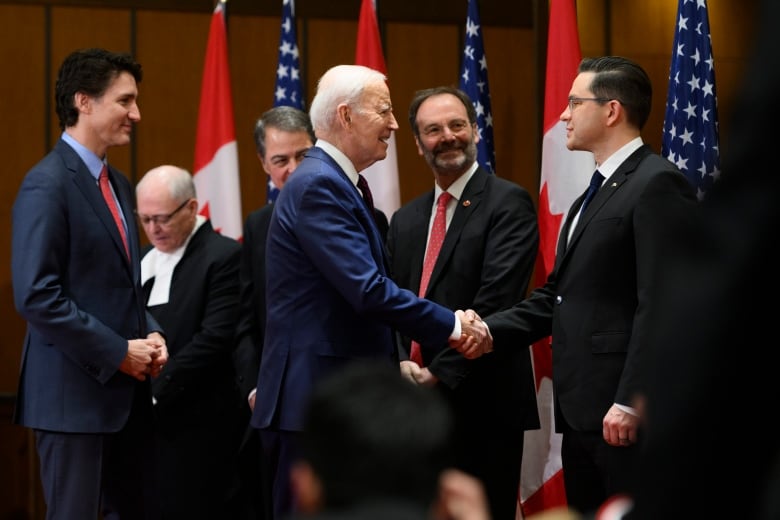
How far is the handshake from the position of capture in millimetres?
3336

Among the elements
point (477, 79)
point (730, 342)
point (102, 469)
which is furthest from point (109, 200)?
point (730, 342)

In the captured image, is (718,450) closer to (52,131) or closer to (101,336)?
(101,336)

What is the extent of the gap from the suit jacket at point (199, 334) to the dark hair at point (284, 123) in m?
0.49

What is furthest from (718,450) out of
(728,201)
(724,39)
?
(724,39)

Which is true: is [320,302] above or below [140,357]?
above

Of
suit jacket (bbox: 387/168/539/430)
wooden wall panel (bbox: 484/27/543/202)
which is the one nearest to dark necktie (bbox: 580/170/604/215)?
suit jacket (bbox: 387/168/539/430)

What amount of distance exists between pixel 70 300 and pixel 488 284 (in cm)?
139

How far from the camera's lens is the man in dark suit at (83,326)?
3.20 metres

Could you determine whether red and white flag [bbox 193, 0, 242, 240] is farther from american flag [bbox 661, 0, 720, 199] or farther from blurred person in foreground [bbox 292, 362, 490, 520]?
blurred person in foreground [bbox 292, 362, 490, 520]

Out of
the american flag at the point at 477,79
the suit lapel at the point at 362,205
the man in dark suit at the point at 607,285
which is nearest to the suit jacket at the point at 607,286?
the man in dark suit at the point at 607,285

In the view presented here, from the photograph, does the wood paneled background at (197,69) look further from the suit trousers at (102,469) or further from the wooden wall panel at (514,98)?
the suit trousers at (102,469)

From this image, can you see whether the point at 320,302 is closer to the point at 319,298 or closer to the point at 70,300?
the point at 319,298

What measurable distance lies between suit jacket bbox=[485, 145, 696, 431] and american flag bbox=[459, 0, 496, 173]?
1.84 m

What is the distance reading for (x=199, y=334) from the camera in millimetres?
4391
